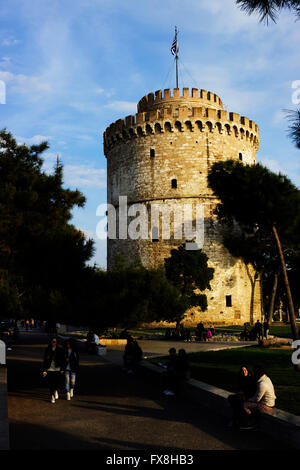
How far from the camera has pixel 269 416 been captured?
634 cm

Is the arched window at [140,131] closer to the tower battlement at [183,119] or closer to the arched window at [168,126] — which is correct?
the tower battlement at [183,119]

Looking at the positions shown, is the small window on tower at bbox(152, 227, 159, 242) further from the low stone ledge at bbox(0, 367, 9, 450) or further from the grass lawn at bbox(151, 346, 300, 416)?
the low stone ledge at bbox(0, 367, 9, 450)

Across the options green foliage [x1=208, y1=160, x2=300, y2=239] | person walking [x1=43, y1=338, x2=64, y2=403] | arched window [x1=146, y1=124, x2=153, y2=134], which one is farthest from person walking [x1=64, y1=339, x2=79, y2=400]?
arched window [x1=146, y1=124, x2=153, y2=134]

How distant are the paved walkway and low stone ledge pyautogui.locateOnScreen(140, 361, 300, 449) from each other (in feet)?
0.47

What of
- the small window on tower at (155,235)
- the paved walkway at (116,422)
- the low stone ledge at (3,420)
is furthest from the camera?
the small window on tower at (155,235)

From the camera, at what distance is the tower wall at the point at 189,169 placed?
32.5 metres

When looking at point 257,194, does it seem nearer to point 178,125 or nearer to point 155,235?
point 155,235

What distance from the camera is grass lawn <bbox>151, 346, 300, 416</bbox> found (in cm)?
870

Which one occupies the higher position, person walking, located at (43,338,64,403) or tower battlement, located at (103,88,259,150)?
tower battlement, located at (103,88,259,150)

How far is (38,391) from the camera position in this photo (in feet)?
32.6

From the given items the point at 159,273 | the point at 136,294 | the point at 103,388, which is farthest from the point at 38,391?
the point at 159,273

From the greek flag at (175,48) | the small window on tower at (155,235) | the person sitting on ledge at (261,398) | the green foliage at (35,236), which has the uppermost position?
the greek flag at (175,48)

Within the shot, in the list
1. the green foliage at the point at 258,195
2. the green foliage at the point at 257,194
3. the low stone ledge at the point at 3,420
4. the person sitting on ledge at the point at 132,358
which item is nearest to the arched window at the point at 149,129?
the green foliage at the point at 257,194

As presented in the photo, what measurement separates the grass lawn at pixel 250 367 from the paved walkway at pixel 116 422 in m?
1.37
